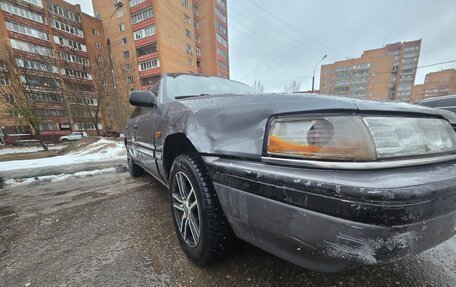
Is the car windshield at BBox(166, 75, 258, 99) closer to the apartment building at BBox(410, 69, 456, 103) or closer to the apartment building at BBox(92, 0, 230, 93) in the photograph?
the apartment building at BBox(92, 0, 230, 93)

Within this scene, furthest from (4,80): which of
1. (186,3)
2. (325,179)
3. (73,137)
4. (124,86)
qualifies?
(186,3)

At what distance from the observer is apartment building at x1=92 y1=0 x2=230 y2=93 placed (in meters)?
29.2

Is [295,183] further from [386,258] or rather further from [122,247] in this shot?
[122,247]

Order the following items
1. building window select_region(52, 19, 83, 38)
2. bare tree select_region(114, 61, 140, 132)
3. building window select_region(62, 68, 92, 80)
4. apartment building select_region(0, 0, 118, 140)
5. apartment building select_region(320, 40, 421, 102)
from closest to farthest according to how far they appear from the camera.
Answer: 1. apartment building select_region(0, 0, 118, 140)
2. bare tree select_region(114, 61, 140, 132)
3. building window select_region(62, 68, 92, 80)
4. building window select_region(52, 19, 83, 38)
5. apartment building select_region(320, 40, 421, 102)

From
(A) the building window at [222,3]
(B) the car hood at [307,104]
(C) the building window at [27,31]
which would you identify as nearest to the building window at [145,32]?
(C) the building window at [27,31]

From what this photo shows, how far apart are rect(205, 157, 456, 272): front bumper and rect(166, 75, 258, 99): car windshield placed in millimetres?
1613

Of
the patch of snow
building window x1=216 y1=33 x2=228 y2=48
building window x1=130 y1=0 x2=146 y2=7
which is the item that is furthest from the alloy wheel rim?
building window x1=216 y1=33 x2=228 y2=48

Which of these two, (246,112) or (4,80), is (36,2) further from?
(246,112)

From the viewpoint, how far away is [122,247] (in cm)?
177

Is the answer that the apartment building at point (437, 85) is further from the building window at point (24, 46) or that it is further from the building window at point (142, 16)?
the building window at point (24, 46)

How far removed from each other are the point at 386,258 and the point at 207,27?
141 feet

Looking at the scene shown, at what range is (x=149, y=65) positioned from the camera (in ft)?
101

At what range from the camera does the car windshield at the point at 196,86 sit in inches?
90.0

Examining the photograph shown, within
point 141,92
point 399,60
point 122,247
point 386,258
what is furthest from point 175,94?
point 399,60
